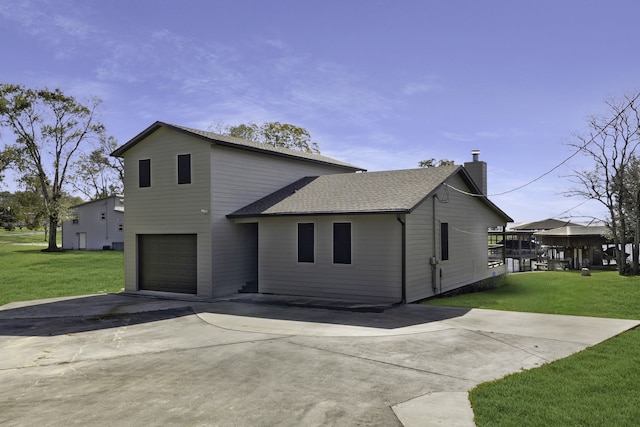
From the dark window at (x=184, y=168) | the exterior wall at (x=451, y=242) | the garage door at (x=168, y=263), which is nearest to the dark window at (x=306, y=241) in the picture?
the exterior wall at (x=451, y=242)

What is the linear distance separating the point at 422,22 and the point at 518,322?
8773 millimetres

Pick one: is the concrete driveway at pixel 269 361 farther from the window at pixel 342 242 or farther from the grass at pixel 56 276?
the grass at pixel 56 276

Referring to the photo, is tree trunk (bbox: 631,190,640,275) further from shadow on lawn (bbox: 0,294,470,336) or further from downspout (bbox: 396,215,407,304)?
downspout (bbox: 396,215,407,304)

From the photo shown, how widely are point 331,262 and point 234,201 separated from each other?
4316 millimetres

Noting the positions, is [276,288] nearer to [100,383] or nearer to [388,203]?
[388,203]

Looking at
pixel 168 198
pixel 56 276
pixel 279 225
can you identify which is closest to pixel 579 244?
pixel 279 225

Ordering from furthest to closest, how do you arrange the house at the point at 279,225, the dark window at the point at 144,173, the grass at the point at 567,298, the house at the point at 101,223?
the house at the point at 101,223, the dark window at the point at 144,173, the house at the point at 279,225, the grass at the point at 567,298

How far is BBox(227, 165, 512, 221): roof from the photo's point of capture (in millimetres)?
14445

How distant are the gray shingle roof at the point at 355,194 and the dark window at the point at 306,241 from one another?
0.60m

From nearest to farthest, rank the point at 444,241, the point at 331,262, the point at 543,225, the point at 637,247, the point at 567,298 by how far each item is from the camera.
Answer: the point at 331,262
the point at 567,298
the point at 444,241
the point at 637,247
the point at 543,225

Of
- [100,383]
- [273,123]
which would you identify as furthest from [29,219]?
[100,383]

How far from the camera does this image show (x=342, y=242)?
14.9m

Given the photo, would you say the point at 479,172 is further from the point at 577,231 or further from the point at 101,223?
the point at 101,223

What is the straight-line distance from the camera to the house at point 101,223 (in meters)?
48.8
